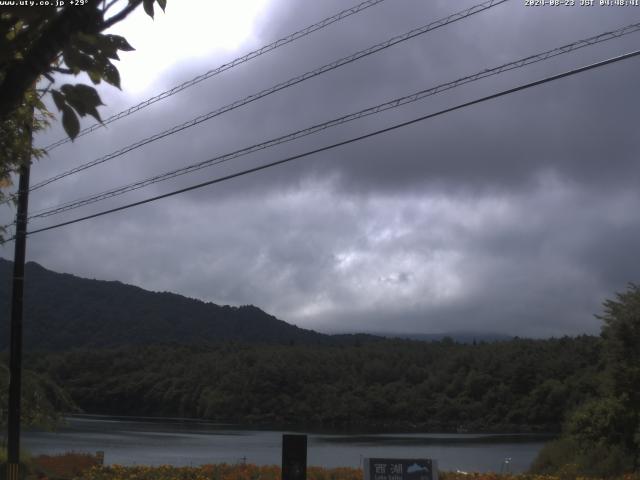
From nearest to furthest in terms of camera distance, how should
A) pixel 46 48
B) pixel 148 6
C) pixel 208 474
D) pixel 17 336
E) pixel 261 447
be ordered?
pixel 46 48 < pixel 148 6 < pixel 208 474 < pixel 17 336 < pixel 261 447

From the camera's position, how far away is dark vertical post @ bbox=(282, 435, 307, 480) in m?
10.7

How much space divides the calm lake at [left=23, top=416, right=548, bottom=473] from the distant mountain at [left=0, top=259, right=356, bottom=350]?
867 inches

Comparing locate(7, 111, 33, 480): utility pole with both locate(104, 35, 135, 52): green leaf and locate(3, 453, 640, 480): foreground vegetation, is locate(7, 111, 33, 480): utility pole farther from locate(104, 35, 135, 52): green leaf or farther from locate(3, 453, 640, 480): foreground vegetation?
locate(104, 35, 135, 52): green leaf

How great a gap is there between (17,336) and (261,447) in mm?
16736

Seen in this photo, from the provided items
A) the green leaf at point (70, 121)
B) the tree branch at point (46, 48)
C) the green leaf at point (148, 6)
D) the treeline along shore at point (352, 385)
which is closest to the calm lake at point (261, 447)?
the treeline along shore at point (352, 385)

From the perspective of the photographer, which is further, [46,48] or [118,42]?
[118,42]

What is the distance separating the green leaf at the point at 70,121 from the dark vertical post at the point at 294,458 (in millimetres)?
7728

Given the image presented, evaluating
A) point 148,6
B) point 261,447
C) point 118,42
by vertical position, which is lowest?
point 261,447

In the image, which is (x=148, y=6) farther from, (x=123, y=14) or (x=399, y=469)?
(x=399, y=469)

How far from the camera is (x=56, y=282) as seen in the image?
91.0m

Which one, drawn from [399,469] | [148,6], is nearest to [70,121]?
[148,6]

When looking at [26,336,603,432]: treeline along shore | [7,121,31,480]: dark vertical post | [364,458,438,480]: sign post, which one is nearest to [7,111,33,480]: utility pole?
[7,121,31,480]: dark vertical post

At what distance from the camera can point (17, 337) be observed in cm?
1678

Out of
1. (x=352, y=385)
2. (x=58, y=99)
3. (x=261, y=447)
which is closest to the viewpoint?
(x=58, y=99)
